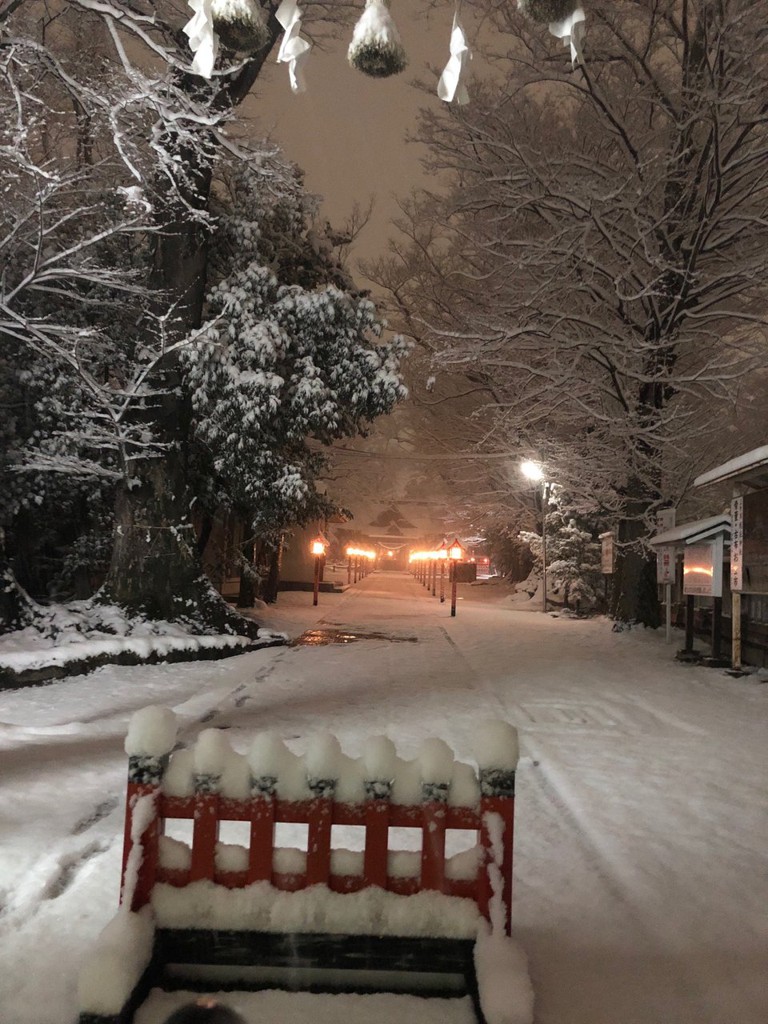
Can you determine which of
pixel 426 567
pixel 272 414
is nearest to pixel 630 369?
pixel 272 414

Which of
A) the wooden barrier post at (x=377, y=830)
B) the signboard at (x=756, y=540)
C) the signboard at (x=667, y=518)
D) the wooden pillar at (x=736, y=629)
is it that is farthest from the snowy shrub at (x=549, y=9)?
the signboard at (x=667, y=518)

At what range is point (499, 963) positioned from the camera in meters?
2.66

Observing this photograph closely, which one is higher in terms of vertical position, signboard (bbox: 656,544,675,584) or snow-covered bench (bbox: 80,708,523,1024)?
signboard (bbox: 656,544,675,584)

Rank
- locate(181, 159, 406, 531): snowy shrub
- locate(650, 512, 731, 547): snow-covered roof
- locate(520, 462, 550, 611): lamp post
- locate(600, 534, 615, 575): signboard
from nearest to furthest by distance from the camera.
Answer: locate(650, 512, 731, 547): snow-covered roof → locate(181, 159, 406, 531): snowy shrub → locate(600, 534, 615, 575): signboard → locate(520, 462, 550, 611): lamp post

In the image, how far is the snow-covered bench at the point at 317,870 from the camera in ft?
9.21

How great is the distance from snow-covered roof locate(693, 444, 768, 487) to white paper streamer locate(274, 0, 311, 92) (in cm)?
704

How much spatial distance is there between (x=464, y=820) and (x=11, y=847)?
116 inches

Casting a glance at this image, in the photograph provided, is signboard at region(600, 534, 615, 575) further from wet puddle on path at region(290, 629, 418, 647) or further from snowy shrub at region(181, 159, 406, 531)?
snowy shrub at region(181, 159, 406, 531)

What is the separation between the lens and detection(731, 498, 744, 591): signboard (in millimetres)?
10789

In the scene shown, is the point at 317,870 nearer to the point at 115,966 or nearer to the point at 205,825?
the point at 205,825

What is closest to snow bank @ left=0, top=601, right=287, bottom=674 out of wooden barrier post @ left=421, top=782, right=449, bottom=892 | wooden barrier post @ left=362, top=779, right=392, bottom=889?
wooden barrier post @ left=362, top=779, right=392, bottom=889

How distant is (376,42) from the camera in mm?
3717

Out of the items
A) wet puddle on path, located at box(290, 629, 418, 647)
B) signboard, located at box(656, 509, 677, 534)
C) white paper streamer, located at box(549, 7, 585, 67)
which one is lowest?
wet puddle on path, located at box(290, 629, 418, 647)

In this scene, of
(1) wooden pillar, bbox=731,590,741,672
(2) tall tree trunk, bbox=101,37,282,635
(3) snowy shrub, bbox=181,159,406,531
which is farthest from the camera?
(3) snowy shrub, bbox=181,159,406,531
